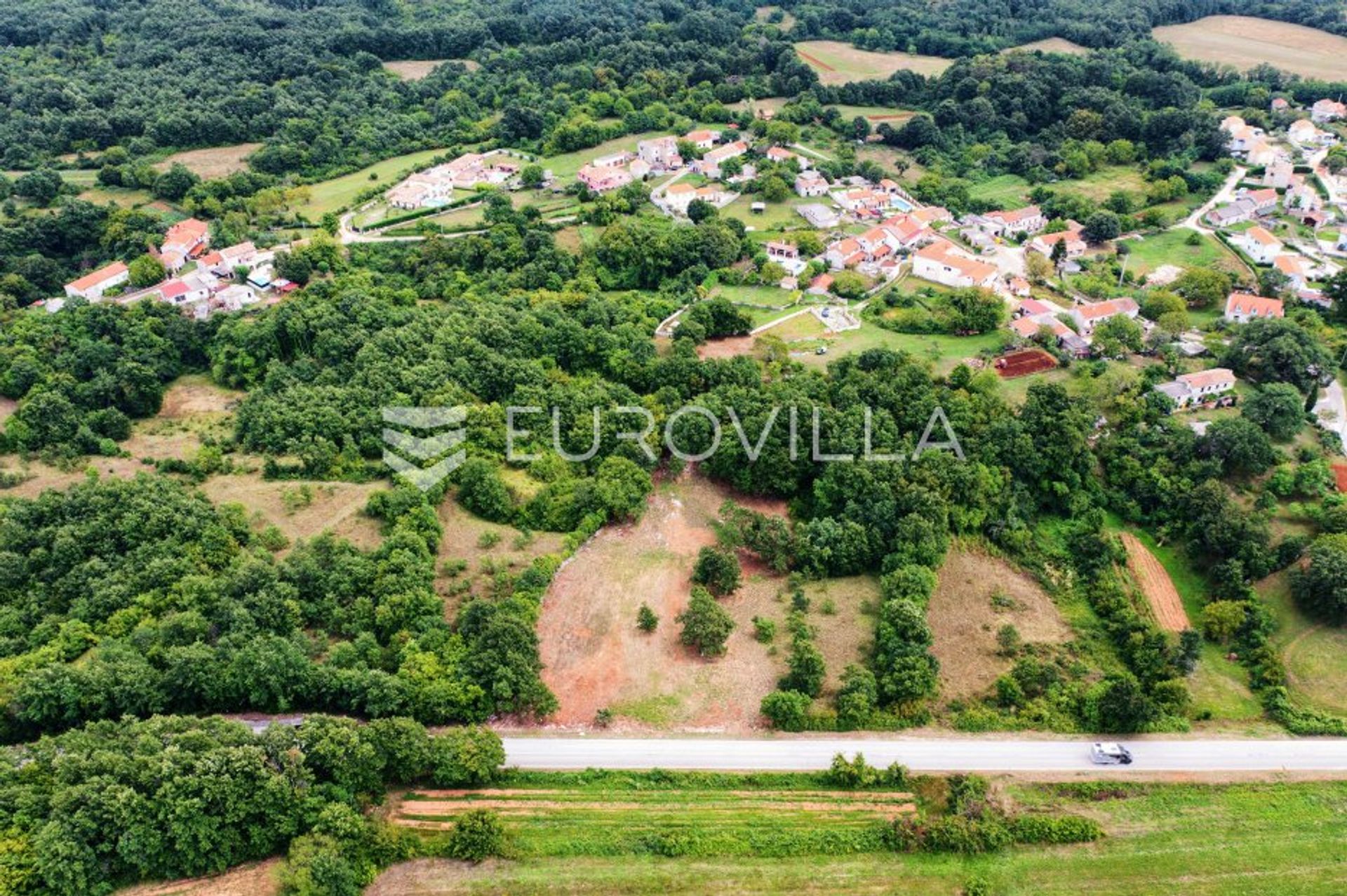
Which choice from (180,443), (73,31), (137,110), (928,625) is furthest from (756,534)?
(73,31)

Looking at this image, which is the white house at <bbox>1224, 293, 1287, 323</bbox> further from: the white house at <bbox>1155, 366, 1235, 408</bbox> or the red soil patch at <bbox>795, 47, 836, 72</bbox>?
the red soil patch at <bbox>795, 47, 836, 72</bbox>

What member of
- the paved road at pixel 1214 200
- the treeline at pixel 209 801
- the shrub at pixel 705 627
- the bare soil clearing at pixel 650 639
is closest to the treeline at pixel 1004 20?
the paved road at pixel 1214 200

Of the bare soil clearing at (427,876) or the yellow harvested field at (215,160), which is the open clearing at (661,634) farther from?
the yellow harvested field at (215,160)

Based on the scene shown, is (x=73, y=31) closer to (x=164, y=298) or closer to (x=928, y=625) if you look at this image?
(x=164, y=298)

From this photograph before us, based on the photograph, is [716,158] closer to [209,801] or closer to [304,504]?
[304,504]

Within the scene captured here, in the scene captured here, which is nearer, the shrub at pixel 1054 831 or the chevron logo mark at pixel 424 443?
the shrub at pixel 1054 831

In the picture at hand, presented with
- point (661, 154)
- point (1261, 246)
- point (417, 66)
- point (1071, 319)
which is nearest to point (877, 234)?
point (1071, 319)
